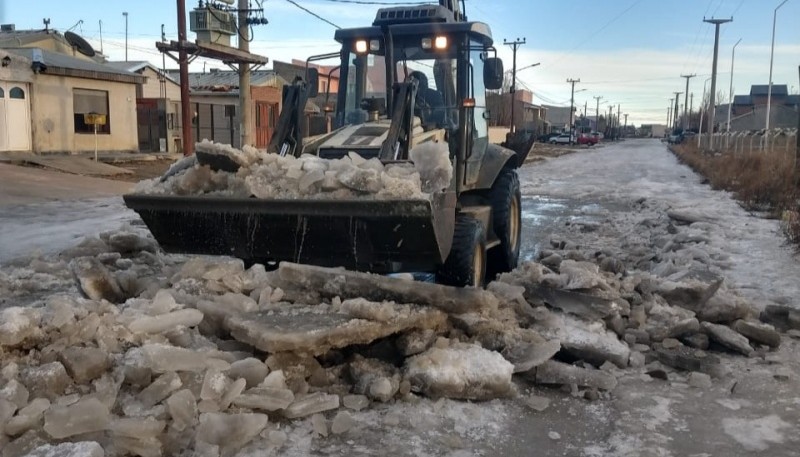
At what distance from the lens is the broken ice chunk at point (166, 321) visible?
467 centimetres

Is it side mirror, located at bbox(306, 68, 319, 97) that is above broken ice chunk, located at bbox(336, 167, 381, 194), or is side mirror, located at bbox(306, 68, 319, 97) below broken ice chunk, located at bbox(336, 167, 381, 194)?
above

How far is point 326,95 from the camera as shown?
313 inches

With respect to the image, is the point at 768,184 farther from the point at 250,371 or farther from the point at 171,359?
the point at 171,359

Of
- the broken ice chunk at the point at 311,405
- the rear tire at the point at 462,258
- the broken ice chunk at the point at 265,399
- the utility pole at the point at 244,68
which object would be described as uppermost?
the utility pole at the point at 244,68

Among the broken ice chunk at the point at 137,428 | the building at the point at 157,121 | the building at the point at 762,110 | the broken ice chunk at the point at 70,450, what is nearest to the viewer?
the broken ice chunk at the point at 70,450

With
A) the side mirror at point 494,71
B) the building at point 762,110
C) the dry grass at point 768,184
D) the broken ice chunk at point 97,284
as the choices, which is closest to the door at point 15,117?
the broken ice chunk at point 97,284

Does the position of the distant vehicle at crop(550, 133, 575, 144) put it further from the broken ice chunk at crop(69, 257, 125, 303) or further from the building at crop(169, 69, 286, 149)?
the broken ice chunk at crop(69, 257, 125, 303)

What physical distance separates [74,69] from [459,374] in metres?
24.5

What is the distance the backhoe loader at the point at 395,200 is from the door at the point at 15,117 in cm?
1905

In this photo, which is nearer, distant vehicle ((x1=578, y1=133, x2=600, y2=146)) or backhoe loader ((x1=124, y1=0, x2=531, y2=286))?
backhoe loader ((x1=124, y1=0, x2=531, y2=286))

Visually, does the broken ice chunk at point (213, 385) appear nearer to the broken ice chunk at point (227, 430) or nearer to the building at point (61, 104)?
the broken ice chunk at point (227, 430)

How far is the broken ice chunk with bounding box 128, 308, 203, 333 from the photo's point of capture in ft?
15.3

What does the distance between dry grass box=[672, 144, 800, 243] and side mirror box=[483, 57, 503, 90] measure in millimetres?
5100

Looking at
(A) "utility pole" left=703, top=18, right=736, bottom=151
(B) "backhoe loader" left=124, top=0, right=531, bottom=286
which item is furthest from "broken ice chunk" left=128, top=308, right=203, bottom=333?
(A) "utility pole" left=703, top=18, right=736, bottom=151
